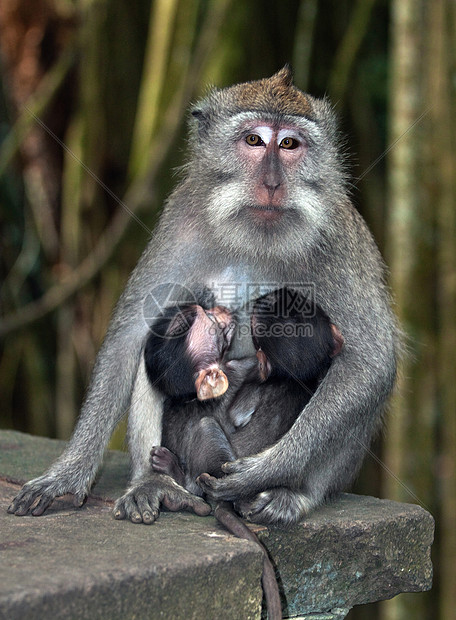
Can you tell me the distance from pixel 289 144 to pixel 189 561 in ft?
5.42

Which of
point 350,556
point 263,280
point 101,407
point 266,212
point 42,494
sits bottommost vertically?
point 350,556

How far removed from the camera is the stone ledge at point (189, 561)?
81.3 inches

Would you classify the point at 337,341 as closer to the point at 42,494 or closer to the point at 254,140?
the point at 254,140

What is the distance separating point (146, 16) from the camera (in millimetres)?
7582

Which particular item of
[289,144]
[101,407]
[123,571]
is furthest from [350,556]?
[289,144]

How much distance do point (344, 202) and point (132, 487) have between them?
140 centimetres

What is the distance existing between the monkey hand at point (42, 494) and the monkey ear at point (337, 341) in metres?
1.02

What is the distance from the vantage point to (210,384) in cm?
308

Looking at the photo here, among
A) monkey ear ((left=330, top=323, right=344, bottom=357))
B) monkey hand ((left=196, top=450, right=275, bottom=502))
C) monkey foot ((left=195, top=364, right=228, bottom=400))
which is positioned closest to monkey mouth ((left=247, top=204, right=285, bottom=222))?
monkey ear ((left=330, top=323, right=344, bottom=357))

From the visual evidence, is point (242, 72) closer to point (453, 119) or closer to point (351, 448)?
point (453, 119)

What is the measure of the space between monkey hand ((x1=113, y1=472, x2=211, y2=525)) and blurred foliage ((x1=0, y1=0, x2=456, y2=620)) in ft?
4.60

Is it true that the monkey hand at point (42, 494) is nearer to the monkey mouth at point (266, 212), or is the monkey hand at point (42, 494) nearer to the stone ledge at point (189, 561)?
the stone ledge at point (189, 561)

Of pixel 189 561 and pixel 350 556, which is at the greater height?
pixel 189 561

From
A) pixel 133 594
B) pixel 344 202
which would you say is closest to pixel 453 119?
pixel 344 202
